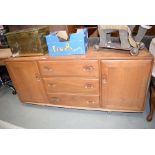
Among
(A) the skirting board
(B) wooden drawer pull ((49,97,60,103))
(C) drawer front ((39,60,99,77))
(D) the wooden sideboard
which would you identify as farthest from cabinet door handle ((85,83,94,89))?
(A) the skirting board

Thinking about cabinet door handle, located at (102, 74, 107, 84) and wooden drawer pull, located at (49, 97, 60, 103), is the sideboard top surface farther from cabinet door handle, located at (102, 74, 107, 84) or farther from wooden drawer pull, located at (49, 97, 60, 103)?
wooden drawer pull, located at (49, 97, 60, 103)

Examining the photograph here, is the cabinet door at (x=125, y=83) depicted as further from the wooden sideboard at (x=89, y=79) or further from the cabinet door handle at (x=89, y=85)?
the cabinet door handle at (x=89, y=85)

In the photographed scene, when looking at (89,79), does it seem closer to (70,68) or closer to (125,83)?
(70,68)

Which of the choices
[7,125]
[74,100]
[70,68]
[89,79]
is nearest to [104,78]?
[89,79]

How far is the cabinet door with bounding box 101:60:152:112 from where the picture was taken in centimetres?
131

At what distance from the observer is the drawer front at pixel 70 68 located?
4.63 feet

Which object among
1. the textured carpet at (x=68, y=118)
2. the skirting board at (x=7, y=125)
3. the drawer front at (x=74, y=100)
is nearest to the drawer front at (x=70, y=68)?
the drawer front at (x=74, y=100)

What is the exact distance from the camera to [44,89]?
174 centimetres

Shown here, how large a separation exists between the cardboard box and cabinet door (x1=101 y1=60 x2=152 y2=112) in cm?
27

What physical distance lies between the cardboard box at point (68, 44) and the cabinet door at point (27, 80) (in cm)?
27

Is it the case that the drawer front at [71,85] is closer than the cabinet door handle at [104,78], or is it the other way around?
the cabinet door handle at [104,78]

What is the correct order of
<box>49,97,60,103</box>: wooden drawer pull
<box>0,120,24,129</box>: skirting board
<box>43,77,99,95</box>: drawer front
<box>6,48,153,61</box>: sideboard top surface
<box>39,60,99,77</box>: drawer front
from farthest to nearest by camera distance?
<box>49,97,60,103</box>: wooden drawer pull < <box>0,120,24,129</box>: skirting board < <box>43,77,99,95</box>: drawer front < <box>39,60,99,77</box>: drawer front < <box>6,48,153,61</box>: sideboard top surface

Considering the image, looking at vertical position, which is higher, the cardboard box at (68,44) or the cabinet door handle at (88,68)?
the cardboard box at (68,44)
